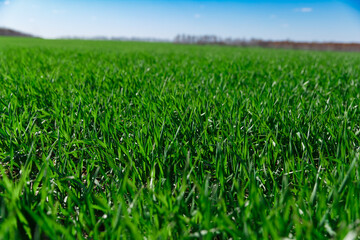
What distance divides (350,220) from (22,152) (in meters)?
1.48

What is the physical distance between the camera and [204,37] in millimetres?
97688

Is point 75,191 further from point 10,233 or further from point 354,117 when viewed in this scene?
point 354,117

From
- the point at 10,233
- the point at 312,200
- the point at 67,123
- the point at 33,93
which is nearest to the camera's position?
the point at 10,233

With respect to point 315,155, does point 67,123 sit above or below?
above

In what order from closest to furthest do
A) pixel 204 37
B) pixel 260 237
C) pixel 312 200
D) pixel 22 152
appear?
1. pixel 260 237
2. pixel 312 200
3. pixel 22 152
4. pixel 204 37

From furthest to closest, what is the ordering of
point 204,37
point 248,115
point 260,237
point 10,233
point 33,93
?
1. point 204,37
2. point 33,93
3. point 248,115
4. point 260,237
5. point 10,233

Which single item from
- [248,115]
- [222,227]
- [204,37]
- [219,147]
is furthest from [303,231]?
[204,37]

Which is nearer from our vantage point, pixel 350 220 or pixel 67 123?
pixel 350 220

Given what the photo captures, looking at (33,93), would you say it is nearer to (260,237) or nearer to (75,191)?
(75,191)

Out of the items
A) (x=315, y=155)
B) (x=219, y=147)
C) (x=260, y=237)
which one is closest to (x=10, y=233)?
(x=260, y=237)

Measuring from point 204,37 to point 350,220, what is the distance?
102 meters

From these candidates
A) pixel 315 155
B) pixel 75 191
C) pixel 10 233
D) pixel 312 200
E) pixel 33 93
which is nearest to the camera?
pixel 10 233

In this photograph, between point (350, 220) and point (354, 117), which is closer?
point (350, 220)

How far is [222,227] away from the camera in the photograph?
79cm
